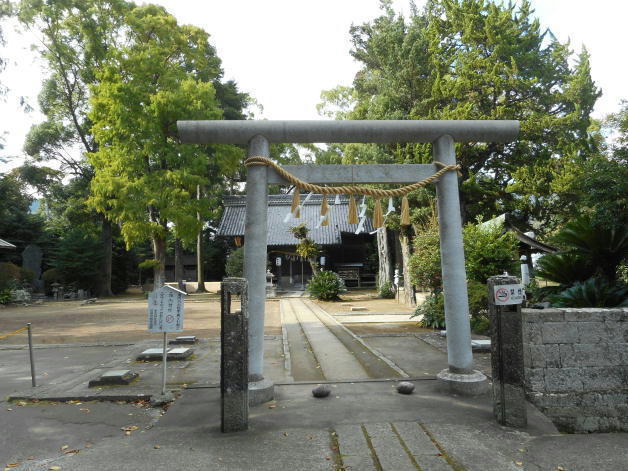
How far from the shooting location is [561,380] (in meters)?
4.71

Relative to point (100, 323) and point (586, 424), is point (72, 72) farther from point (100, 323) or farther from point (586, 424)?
point (586, 424)

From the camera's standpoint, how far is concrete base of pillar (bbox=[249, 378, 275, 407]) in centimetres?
478

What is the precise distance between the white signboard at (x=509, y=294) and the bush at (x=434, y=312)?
6500 millimetres

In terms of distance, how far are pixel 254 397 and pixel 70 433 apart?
1958mm

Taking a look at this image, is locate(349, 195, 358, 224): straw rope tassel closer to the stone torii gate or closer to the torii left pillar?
the stone torii gate

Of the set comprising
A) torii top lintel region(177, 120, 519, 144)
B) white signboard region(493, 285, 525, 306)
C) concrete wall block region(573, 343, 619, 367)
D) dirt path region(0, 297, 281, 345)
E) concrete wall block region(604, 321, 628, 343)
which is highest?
torii top lintel region(177, 120, 519, 144)

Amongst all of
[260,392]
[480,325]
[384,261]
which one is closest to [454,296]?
[260,392]

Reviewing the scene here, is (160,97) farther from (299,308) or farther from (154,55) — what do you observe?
(299,308)

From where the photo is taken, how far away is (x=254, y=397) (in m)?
4.79

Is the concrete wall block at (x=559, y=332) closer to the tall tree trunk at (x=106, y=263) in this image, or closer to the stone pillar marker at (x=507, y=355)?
the stone pillar marker at (x=507, y=355)

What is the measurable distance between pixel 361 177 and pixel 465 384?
116 inches

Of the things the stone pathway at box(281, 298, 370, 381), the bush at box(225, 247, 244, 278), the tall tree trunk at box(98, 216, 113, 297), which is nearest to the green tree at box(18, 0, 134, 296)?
the tall tree trunk at box(98, 216, 113, 297)

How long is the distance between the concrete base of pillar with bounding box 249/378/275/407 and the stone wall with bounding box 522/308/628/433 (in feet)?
10.1

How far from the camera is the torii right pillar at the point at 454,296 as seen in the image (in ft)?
16.9
